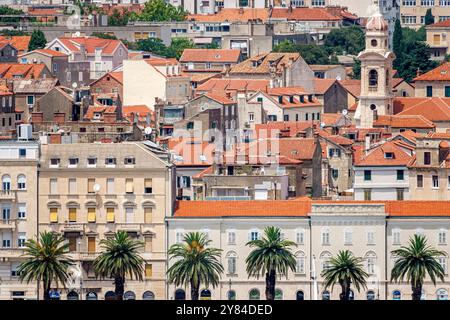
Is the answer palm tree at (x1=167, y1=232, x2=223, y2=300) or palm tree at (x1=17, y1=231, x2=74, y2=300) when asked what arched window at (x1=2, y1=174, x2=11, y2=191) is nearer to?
palm tree at (x1=17, y1=231, x2=74, y2=300)

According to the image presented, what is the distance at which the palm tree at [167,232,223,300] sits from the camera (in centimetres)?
4462

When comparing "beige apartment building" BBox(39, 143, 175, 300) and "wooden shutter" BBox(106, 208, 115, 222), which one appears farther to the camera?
"wooden shutter" BBox(106, 208, 115, 222)

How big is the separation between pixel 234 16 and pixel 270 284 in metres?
95.5

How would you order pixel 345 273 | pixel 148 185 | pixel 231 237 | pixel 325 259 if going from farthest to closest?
pixel 148 185 → pixel 231 237 → pixel 325 259 → pixel 345 273

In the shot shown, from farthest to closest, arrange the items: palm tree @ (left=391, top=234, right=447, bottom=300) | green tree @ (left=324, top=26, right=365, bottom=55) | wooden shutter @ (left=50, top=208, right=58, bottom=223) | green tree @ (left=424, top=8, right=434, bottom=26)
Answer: green tree @ (left=424, top=8, right=434, bottom=26) < green tree @ (left=324, top=26, right=365, bottom=55) < wooden shutter @ (left=50, top=208, right=58, bottom=223) < palm tree @ (left=391, top=234, right=447, bottom=300)

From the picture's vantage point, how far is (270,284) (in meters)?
44.6

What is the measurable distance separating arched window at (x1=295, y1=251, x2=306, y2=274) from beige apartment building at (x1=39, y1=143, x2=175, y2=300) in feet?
10.8

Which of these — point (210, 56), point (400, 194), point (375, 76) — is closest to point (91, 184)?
point (400, 194)

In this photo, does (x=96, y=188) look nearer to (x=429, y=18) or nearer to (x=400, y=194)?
(x=400, y=194)

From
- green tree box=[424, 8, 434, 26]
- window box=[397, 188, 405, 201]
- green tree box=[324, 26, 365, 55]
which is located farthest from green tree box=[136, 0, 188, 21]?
window box=[397, 188, 405, 201]

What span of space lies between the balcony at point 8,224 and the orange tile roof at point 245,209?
4106 mm

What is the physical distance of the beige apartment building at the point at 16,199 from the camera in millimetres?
48875

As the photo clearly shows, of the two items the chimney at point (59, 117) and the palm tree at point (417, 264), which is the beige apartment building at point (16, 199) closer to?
the palm tree at point (417, 264)
